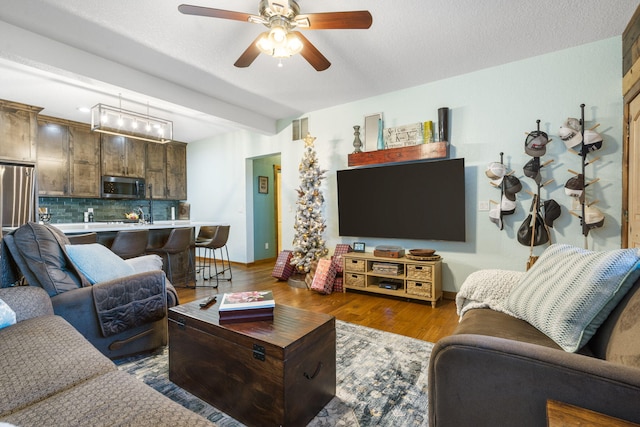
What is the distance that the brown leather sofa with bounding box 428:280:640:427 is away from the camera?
0.69 m

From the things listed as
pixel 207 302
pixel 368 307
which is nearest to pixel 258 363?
pixel 207 302

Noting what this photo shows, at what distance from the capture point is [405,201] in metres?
3.66

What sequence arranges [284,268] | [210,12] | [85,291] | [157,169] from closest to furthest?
[85,291] → [210,12] → [284,268] → [157,169]

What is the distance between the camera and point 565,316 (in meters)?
1.08

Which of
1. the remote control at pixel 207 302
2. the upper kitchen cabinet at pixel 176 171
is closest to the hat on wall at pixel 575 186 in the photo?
the remote control at pixel 207 302

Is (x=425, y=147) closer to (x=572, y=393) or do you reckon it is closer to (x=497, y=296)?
(x=497, y=296)

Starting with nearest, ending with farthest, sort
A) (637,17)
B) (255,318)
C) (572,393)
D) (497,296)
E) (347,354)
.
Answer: (572,393), (255,318), (497,296), (347,354), (637,17)

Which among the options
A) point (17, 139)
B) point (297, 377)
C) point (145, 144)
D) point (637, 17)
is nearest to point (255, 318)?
point (297, 377)

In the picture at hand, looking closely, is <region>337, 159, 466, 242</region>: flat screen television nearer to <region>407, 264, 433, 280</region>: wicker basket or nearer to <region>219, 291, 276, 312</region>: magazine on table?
<region>407, 264, 433, 280</region>: wicker basket

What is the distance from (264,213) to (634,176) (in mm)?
5186

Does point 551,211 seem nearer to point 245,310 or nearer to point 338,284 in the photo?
point 338,284

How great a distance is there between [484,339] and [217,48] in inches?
123

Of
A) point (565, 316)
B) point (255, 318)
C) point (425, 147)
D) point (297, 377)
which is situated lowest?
point (297, 377)

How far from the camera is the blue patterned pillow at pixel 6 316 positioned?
1304 mm
